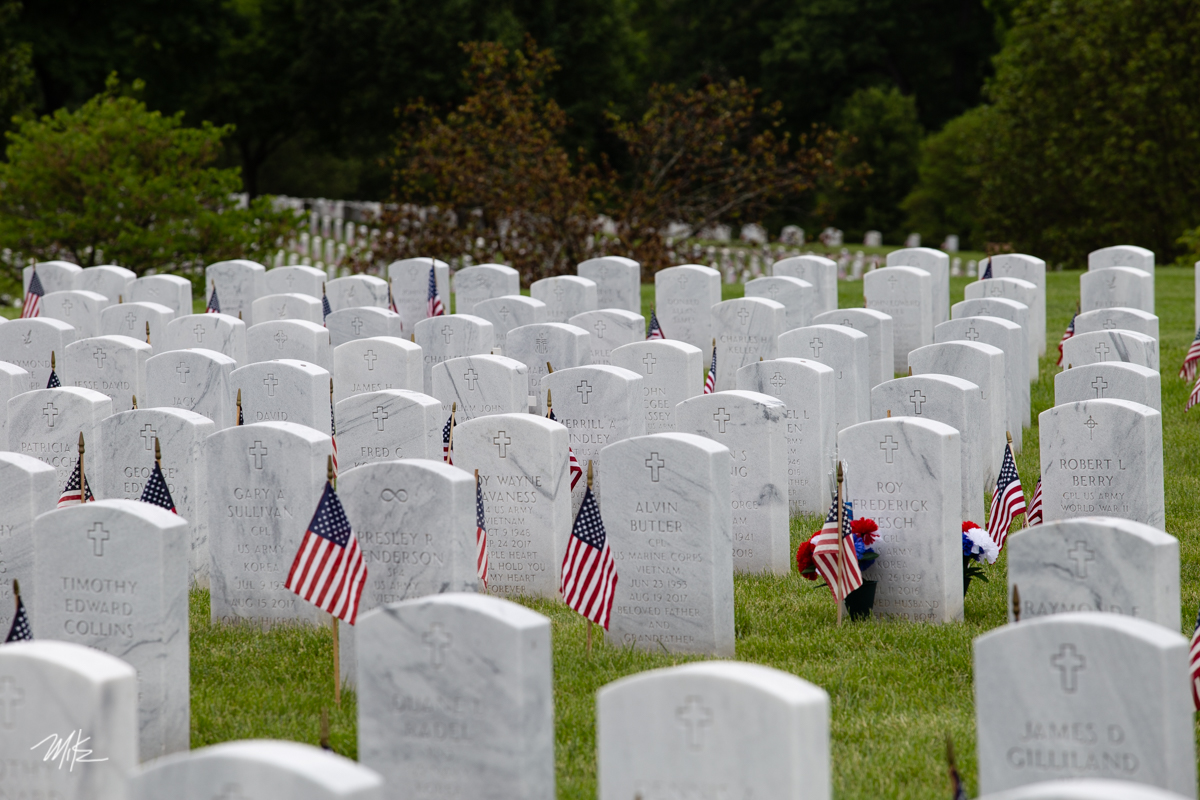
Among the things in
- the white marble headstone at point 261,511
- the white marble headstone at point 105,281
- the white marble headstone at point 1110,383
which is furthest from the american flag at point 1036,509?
the white marble headstone at point 105,281

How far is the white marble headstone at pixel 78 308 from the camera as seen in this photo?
15.5 m

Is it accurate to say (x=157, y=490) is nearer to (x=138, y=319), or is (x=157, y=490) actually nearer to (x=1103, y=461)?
(x=1103, y=461)

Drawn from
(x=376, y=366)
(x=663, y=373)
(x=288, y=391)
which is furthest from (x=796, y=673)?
(x=376, y=366)

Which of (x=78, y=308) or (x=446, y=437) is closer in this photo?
(x=446, y=437)

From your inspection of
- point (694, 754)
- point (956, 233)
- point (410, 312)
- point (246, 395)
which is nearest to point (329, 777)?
point (694, 754)

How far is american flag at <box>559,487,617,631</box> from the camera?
7.34 meters

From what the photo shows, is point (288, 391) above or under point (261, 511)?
above

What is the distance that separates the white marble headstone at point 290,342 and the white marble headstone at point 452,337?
0.90 m

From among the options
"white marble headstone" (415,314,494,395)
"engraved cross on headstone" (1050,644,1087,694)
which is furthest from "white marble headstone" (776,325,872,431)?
"engraved cross on headstone" (1050,644,1087,694)

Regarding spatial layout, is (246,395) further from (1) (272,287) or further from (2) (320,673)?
(1) (272,287)

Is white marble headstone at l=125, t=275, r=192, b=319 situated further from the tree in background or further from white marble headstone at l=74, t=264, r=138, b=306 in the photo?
the tree in background

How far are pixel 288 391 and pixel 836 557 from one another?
4675 mm

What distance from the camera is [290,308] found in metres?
15.2

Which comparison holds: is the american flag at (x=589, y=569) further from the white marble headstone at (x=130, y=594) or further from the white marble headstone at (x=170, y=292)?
the white marble headstone at (x=170, y=292)
